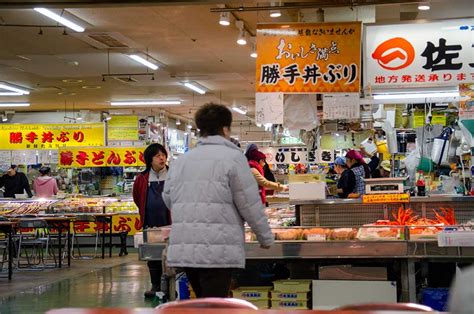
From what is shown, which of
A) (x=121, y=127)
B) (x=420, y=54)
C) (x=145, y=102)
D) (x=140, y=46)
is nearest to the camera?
(x=420, y=54)

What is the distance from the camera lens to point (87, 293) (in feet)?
30.8

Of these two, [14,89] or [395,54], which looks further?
[14,89]

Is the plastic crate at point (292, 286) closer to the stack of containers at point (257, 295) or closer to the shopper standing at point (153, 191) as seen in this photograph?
the stack of containers at point (257, 295)

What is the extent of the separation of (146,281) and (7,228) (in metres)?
2.26

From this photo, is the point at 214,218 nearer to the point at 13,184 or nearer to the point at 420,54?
the point at 420,54

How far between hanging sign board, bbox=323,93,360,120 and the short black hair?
3.43 metres

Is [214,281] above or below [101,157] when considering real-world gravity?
below

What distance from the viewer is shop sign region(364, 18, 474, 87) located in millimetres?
7312

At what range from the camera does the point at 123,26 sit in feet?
41.2

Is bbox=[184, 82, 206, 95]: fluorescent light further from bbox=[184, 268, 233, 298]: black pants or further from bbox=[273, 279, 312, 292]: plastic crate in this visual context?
bbox=[184, 268, 233, 298]: black pants

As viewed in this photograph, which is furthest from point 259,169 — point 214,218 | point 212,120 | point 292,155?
point 214,218

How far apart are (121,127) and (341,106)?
15.5 meters

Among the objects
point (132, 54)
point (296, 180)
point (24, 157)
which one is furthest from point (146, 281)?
point (24, 157)

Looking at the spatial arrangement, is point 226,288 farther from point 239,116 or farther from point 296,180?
point 239,116
